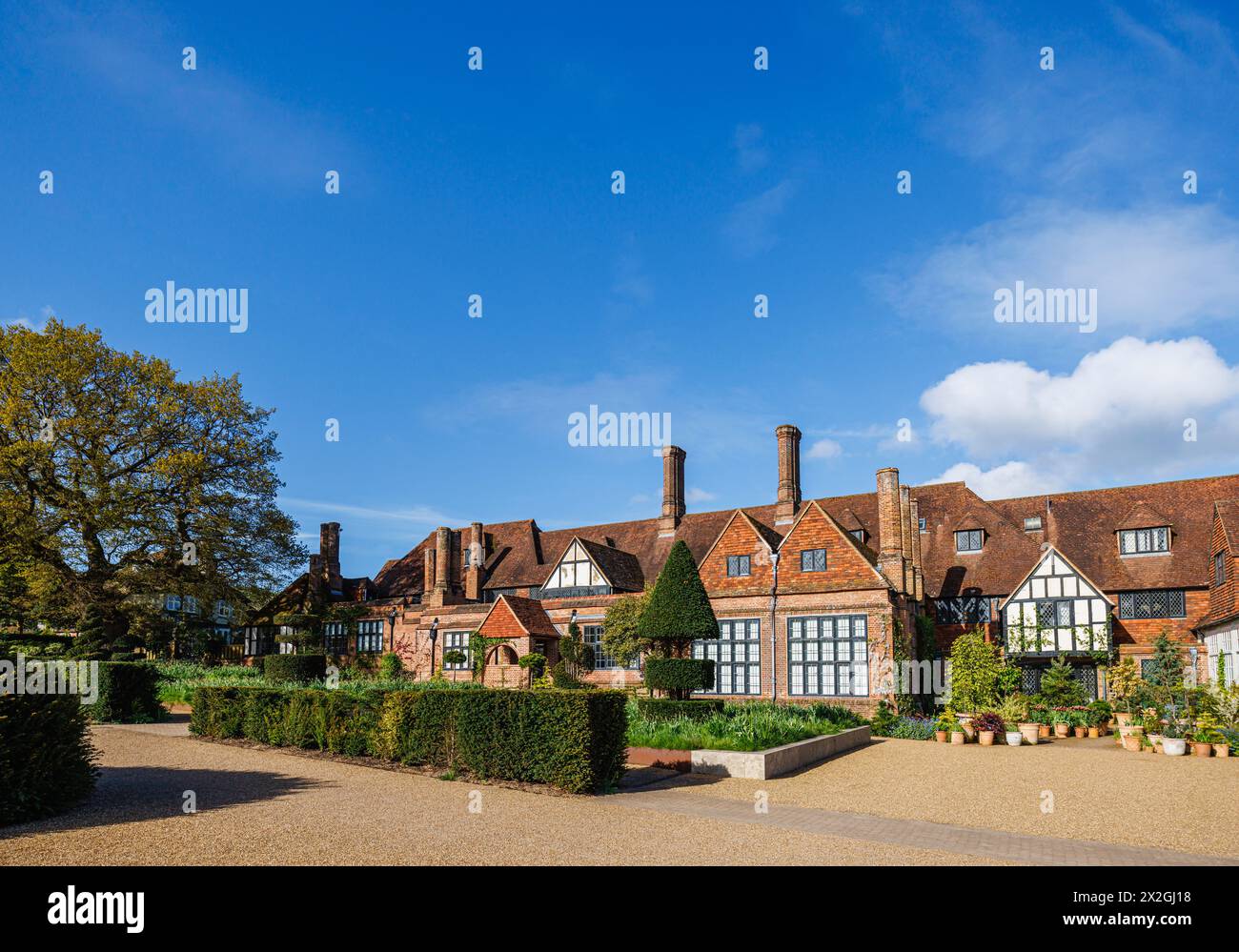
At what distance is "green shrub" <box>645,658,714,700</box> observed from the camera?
20.8 m

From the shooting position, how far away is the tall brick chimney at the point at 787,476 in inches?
1351

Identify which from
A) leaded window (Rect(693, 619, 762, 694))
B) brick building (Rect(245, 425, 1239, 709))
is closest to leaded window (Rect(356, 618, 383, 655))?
brick building (Rect(245, 425, 1239, 709))

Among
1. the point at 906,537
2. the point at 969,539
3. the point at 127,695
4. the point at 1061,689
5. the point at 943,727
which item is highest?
the point at 906,537

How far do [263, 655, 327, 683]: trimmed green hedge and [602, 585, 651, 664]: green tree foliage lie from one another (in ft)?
40.8

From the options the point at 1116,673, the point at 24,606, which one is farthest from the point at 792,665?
the point at 24,606

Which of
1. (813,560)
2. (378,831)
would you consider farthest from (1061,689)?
(378,831)

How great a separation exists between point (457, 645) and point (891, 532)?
20.1m

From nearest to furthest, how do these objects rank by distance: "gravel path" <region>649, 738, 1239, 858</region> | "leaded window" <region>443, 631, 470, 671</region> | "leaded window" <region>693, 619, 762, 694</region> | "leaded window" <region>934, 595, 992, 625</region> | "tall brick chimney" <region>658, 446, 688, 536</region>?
"gravel path" <region>649, 738, 1239, 858</region> < "leaded window" <region>693, 619, 762, 694</region> < "leaded window" <region>934, 595, 992, 625</region> < "leaded window" <region>443, 631, 470, 671</region> < "tall brick chimney" <region>658, 446, 688, 536</region>

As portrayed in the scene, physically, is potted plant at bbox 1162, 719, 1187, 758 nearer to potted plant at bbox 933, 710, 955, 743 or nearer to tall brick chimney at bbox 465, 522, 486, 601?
potted plant at bbox 933, 710, 955, 743

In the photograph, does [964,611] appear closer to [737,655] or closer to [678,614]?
[737,655]

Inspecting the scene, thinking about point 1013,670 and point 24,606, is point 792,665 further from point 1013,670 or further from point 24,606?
point 24,606

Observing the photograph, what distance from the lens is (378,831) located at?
31.4ft
